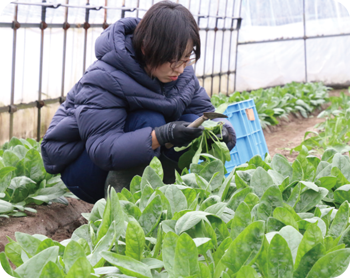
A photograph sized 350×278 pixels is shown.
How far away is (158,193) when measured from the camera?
147 centimetres

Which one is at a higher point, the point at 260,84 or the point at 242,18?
the point at 242,18

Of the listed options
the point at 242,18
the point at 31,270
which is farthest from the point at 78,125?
the point at 242,18

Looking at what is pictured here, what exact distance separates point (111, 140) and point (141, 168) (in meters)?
0.26

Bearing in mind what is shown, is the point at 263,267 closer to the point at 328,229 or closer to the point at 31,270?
the point at 328,229

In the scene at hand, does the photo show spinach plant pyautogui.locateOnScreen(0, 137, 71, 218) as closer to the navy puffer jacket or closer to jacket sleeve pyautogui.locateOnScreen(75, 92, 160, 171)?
the navy puffer jacket

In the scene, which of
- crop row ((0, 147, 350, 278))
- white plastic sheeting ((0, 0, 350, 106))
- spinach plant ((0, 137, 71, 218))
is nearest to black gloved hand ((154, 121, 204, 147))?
crop row ((0, 147, 350, 278))

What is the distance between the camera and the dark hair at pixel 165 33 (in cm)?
227

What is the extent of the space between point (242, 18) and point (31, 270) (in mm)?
9179

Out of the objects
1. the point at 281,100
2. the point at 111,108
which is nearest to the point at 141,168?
the point at 111,108

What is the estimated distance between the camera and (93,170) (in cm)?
258

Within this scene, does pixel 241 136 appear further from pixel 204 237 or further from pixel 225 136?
pixel 204 237

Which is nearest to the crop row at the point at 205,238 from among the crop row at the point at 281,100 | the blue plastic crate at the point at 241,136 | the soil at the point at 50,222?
the soil at the point at 50,222

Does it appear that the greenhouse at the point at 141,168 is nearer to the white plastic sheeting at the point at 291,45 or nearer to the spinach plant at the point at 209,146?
the spinach plant at the point at 209,146

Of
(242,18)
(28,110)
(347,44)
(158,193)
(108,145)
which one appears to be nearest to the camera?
(158,193)
